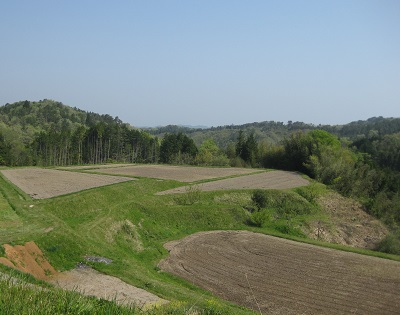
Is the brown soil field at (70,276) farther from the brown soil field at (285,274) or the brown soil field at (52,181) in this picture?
the brown soil field at (52,181)

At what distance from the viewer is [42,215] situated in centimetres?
2536

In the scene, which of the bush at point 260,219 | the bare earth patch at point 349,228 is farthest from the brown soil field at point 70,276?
the bare earth patch at point 349,228

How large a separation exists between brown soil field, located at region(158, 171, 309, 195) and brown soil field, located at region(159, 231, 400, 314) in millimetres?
13998

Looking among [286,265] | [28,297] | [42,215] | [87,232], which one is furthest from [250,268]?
[28,297]

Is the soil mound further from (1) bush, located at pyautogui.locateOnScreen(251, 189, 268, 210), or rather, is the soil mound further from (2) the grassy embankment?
(1) bush, located at pyautogui.locateOnScreen(251, 189, 268, 210)

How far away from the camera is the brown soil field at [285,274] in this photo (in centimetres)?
1788

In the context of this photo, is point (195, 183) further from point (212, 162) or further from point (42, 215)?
point (212, 162)

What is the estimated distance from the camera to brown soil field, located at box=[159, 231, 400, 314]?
1788 cm

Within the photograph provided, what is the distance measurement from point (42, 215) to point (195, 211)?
13.4m

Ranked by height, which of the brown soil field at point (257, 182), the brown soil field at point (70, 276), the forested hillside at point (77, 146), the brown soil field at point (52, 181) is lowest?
the brown soil field at point (70, 276)

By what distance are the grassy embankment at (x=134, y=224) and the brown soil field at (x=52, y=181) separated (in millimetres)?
1799

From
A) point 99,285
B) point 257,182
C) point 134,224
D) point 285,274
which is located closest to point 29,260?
point 99,285

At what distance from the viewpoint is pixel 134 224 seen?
96.1 ft

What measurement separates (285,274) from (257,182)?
91.8ft
